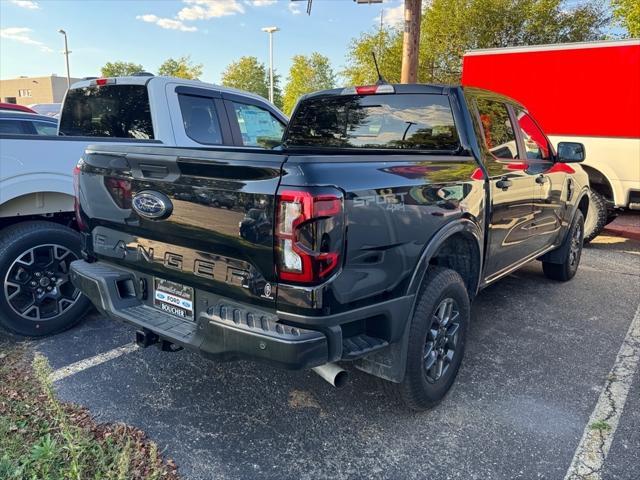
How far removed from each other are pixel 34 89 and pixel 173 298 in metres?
79.0

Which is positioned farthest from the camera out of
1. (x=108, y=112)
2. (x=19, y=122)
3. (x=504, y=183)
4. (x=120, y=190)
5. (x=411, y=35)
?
(x=411, y=35)

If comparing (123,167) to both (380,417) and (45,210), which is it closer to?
(45,210)

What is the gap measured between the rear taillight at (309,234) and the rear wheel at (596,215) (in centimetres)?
638

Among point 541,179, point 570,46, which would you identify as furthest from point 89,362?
point 570,46

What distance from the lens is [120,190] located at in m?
2.77

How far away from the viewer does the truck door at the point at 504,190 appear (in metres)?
3.51

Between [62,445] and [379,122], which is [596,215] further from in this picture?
[62,445]

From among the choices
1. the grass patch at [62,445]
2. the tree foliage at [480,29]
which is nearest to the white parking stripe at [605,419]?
the grass patch at [62,445]

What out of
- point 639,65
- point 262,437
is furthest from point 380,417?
point 639,65

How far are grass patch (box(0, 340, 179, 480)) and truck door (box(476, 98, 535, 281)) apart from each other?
8.49ft

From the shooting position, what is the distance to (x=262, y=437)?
2693mm

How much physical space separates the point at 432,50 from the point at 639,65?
542 inches

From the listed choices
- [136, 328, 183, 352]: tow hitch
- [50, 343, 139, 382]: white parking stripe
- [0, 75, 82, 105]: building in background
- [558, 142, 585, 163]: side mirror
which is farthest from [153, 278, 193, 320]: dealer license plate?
[0, 75, 82, 105]: building in background

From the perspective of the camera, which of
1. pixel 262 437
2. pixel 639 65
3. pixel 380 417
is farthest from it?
pixel 639 65
